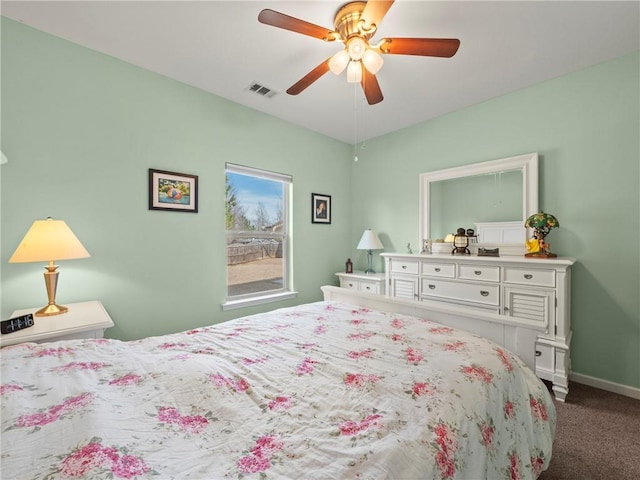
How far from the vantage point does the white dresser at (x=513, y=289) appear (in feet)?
7.25

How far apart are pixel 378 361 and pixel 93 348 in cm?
131

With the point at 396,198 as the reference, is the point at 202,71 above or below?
above

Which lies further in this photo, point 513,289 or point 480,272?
point 480,272

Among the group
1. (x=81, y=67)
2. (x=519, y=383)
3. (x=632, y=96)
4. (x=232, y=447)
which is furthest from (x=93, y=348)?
(x=632, y=96)

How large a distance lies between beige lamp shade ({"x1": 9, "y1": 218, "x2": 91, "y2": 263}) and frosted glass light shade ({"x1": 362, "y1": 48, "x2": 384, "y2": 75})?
7.09ft

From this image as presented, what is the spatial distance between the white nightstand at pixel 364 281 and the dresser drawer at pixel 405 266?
0.93 feet

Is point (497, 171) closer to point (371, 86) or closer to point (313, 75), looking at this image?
point (371, 86)

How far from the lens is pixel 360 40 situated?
1.67 meters

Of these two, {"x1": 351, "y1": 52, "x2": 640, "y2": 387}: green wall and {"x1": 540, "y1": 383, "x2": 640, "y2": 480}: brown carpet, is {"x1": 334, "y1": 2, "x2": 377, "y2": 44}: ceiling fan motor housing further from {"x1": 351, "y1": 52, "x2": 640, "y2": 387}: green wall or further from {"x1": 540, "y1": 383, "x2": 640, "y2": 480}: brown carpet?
{"x1": 540, "y1": 383, "x2": 640, "y2": 480}: brown carpet

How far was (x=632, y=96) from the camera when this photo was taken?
2.24 m

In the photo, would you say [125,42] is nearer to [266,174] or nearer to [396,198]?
[266,174]

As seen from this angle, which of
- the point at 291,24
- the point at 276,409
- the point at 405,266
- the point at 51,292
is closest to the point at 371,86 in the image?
the point at 291,24

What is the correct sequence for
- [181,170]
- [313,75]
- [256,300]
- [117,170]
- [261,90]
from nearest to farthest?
[313,75] → [117,170] → [181,170] → [261,90] → [256,300]

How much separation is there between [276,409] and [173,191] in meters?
2.24
